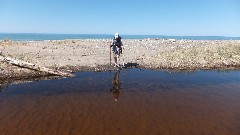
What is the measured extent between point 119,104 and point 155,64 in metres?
11.1

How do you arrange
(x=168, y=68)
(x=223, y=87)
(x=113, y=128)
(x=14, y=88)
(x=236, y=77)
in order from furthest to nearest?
(x=168, y=68) → (x=236, y=77) → (x=223, y=87) → (x=14, y=88) → (x=113, y=128)

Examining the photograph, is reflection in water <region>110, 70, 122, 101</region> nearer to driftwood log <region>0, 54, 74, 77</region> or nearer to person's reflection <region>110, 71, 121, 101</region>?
person's reflection <region>110, 71, 121, 101</region>

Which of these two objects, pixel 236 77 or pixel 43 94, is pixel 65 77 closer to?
pixel 43 94

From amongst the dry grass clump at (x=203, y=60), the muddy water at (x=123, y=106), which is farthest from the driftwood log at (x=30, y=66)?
the dry grass clump at (x=203, y=60)

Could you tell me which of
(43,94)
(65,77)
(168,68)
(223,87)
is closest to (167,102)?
(223,87)

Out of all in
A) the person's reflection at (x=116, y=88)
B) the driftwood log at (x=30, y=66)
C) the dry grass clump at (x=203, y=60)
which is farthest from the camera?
the dry grass clump at (x=203, y=60)

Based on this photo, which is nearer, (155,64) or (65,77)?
(65,77)

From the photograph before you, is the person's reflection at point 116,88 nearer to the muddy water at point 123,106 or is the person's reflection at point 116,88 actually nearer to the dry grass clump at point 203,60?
the muddy water at point 123,106

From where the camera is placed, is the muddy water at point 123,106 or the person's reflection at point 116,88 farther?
the person's reflection at point 116,88

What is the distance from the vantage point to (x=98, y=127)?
9.87 metres

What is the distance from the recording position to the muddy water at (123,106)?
9820mm

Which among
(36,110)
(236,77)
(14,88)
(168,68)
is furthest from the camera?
(168,68)

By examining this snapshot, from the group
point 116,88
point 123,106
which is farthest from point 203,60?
point 123,106

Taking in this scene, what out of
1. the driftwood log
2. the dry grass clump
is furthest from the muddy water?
the dry grass clump
